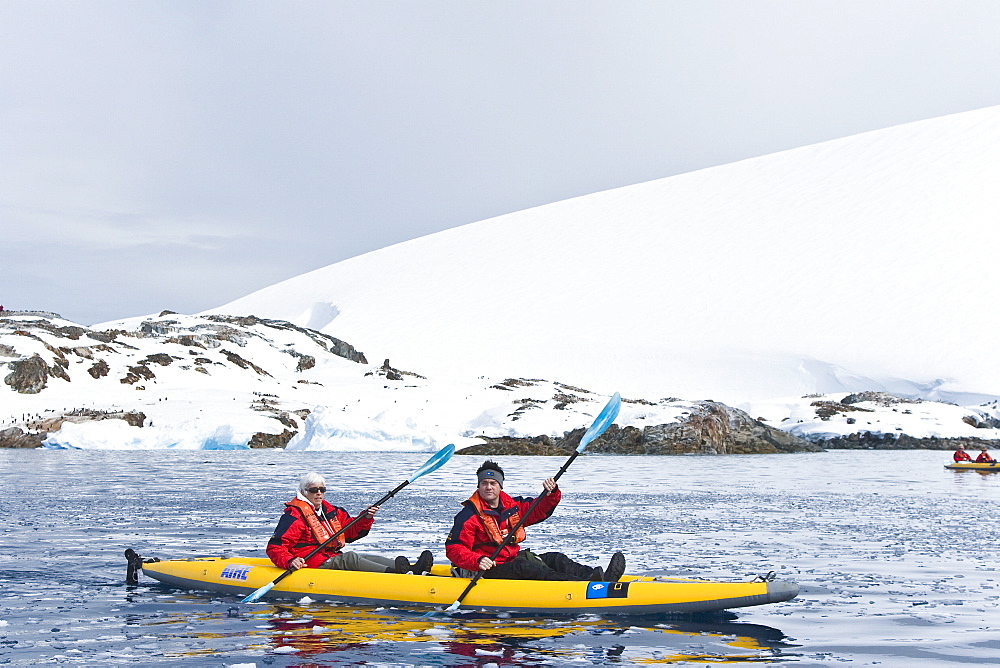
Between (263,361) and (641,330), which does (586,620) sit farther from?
(641,330)

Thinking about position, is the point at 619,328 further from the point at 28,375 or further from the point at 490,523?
the point at 490,523

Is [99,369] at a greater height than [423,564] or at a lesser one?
greater

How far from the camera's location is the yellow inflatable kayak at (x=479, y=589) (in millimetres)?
8477

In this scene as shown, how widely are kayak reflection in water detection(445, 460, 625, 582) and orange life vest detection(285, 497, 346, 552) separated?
4.78 feet

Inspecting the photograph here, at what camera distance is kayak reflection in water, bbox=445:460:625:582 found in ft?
30.1

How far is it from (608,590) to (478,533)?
4.59 feet

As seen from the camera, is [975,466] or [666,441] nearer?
[975,466]

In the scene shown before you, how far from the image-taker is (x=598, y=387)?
61.9 metres

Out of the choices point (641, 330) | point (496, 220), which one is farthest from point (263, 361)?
point (496, 220)

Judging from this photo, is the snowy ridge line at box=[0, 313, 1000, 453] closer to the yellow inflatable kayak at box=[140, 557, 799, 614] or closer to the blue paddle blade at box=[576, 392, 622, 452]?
the blue paddle blade at box=[576, 392, 622, 452]

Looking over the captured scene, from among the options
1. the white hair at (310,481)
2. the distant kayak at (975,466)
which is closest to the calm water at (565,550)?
the white hair at (310,481)

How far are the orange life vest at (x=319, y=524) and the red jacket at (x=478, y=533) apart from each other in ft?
4.69

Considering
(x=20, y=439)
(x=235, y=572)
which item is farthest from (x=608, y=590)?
(x=20, y=439)

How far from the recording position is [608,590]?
8.67m
